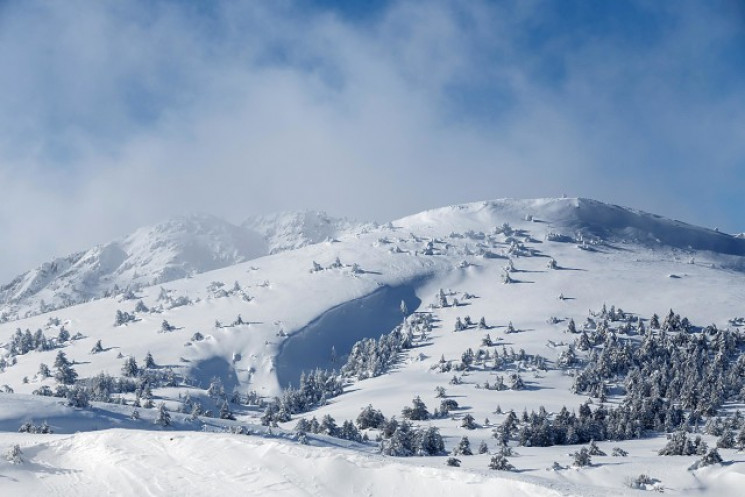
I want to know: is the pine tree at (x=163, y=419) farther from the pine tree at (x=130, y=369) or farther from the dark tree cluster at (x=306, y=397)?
the pine tree at (x=130, y=369)

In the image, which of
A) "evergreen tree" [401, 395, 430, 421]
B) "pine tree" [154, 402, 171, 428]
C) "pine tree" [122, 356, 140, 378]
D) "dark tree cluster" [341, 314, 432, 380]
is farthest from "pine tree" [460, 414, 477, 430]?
"pine tree" [122, 356, 140, 378]

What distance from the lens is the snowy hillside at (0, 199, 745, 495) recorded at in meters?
28.0

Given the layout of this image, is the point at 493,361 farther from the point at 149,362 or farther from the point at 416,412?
the point at 149,362

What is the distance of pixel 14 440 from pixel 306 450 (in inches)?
561

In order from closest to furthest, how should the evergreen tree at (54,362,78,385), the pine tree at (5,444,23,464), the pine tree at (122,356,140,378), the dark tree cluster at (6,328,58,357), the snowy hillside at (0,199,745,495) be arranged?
the pine tree at (5,444,23,464)
the snowy hillside at (0,199,745,495)
the evergreen tree at (54,362,78,385)
the pine tree at (122,356,140,378)
the dark tree cluster at (6,328,58,357)

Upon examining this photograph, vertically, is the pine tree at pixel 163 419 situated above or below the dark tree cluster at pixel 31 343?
above

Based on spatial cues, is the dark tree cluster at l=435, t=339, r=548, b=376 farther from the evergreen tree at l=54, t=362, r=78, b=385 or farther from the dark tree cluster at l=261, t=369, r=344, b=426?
the evergreen tree at l=54, t=362, r=78, b=385

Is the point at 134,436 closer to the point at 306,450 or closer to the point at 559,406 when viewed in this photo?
the point at 306,450

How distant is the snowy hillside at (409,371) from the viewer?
28.0m

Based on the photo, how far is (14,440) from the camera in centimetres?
3148

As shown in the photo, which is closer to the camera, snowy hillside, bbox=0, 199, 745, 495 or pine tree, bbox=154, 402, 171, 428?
snowy hillside, bbox=0, 199, 745, 495

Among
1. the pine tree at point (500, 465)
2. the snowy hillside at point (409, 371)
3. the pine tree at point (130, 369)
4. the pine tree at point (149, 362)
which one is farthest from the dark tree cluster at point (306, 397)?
the pine tree at point (500, 465)

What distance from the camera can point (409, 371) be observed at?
109062 millimetres

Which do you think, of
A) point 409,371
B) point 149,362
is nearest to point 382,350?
point 409,371
